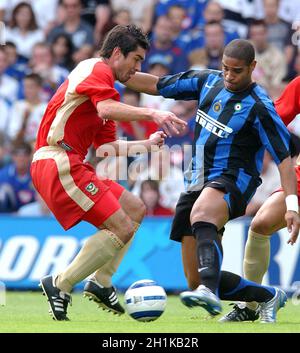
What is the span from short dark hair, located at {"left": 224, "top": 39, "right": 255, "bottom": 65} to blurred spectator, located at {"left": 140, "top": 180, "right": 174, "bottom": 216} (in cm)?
557

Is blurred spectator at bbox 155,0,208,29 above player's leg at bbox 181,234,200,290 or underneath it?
above

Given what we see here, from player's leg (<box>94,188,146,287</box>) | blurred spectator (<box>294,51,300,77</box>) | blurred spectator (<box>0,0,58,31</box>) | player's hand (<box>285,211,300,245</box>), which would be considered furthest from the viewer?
blurred spectator (<box>0,0,58,31</box>)

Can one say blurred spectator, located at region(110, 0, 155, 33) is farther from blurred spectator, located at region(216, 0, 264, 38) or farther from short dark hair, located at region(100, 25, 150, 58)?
short dark hair, located at region(100, 25, 150, 58)

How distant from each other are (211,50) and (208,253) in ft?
25.2

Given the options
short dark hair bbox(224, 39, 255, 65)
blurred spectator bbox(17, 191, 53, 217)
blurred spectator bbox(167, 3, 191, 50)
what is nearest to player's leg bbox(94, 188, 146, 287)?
short dark hair bbox(224, 39, 255, 65)

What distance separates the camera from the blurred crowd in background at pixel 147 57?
1338 centimetres

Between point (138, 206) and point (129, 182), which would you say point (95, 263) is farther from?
point (129, 182)

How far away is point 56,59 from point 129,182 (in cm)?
304

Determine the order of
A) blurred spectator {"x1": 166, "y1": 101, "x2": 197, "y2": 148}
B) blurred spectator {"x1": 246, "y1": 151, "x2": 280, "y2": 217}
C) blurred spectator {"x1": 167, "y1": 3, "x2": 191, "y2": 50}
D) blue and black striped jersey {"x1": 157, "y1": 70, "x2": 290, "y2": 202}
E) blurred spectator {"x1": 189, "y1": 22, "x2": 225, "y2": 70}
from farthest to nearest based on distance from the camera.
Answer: blurred spectator {"x1": 167, "y1": 3, "x2": 191, "y2": 50}, blurred spectator {"x1": 189, "y1": 22, "x2": 225, "y2": 70}, blurred spectator {"x1": 166, "y1": 101, "x2": 197, "y2": 148}, blurred spectator {"x1": 246, "y1": 151, "x2": 280, "y2": 217}, blue and black striped jersey {"x1": 157, "y1": 70, "x2": 290, "y2": 202}

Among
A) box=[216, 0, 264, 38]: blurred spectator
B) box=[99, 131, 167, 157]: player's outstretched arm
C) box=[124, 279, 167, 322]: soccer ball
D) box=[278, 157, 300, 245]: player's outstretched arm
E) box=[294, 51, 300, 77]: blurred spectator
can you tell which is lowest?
box=[124, 279, 167, 322]: soccer ball

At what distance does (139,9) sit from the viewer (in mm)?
15336

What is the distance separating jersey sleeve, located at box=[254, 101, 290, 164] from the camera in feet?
24.3

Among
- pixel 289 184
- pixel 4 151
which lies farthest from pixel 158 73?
pixel 289 184
